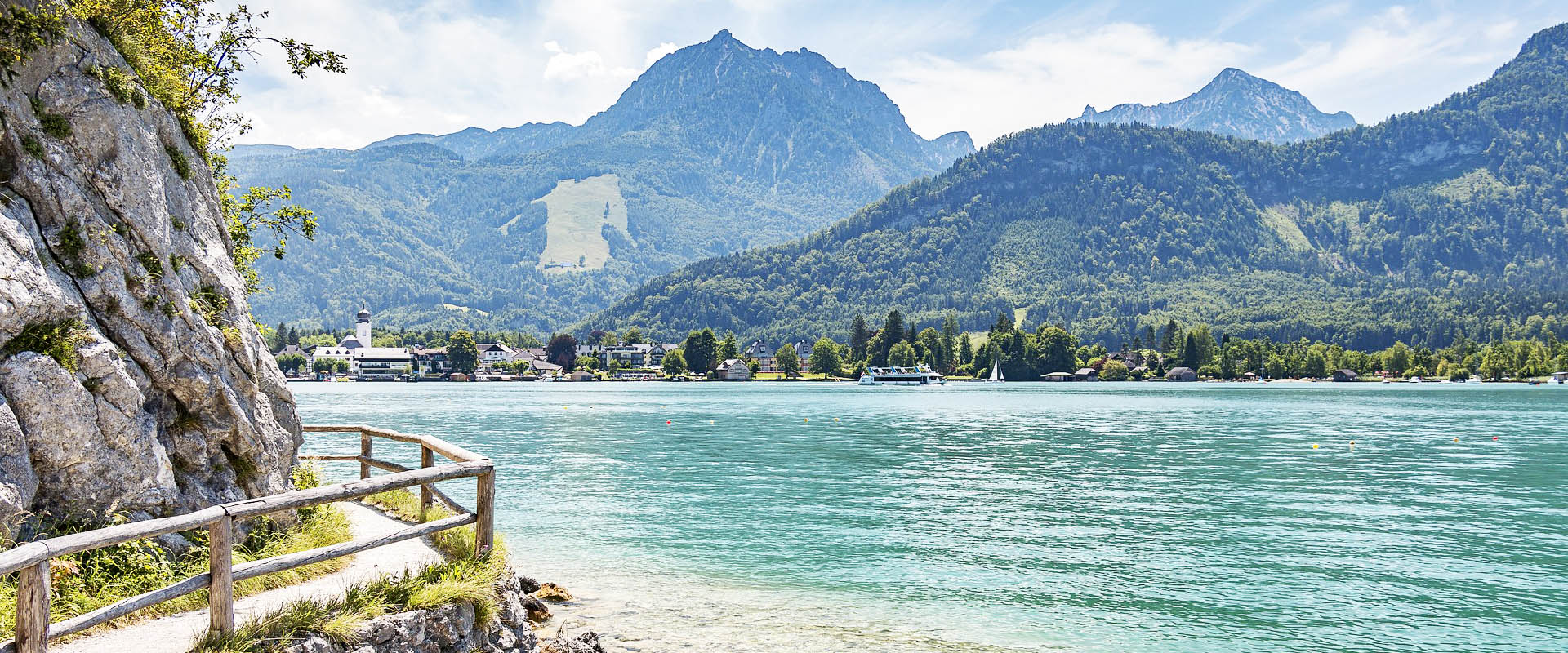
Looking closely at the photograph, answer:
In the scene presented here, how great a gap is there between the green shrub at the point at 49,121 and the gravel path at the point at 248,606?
5.91m

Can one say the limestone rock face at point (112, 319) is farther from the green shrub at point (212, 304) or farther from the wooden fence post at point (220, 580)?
the wooden fence post at point (220, 580)

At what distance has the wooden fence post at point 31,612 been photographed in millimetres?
8055

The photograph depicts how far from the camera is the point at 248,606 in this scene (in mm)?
10656

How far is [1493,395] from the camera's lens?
152 meters

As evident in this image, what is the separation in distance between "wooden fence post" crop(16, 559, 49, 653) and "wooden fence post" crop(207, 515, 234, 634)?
144 centimetres

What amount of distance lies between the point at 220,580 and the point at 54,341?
3.31m

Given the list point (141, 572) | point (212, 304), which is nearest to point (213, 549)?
point (141, 572)

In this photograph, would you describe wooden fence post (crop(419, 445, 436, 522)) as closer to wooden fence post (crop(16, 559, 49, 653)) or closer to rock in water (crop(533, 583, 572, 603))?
rock in water (crop(533, 583, 572, 603))

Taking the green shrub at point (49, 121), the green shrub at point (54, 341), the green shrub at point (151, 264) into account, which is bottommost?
the green shrub at point (54, 341)

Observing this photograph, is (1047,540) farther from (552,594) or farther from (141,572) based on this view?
(141,572)

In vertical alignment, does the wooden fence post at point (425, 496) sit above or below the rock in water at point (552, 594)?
above

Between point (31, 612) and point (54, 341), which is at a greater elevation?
point (54, 341)

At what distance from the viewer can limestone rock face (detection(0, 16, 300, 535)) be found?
10.2 metres

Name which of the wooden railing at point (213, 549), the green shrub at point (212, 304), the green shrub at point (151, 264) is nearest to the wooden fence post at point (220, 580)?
the wooden railing at point (213, 549)
